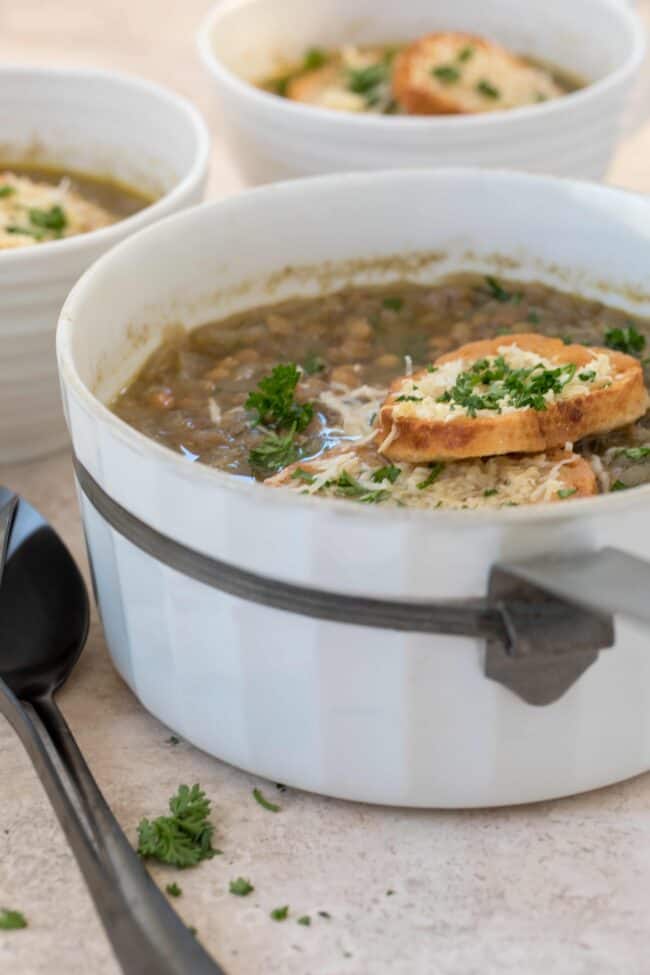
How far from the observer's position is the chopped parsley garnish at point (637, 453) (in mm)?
1805

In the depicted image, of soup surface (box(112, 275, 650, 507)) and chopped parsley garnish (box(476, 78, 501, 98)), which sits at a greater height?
chopped parsley garnish (box(476, 78, 501, 98))

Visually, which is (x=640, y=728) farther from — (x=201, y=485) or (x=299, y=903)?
(x=201, y=485)

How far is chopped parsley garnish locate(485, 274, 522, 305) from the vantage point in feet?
7.44

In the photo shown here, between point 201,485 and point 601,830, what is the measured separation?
1.94 feet

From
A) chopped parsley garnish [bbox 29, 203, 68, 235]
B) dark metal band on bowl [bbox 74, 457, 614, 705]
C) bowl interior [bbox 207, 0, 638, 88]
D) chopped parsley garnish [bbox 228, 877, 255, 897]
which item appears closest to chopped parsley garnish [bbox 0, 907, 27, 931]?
chopped parsley garnish [bbox 228, 877, 255, 897]

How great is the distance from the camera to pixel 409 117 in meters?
2.70

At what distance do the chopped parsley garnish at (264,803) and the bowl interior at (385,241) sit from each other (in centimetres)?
67

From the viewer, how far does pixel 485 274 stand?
2.31m

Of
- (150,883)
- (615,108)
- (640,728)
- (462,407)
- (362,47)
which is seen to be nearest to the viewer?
(150,883)

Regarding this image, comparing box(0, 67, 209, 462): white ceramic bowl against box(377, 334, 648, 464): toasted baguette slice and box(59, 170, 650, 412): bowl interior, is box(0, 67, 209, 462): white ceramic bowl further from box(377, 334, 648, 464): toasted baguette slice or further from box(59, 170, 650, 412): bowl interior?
box(377, 334, 648, 464): toasted baguette slice

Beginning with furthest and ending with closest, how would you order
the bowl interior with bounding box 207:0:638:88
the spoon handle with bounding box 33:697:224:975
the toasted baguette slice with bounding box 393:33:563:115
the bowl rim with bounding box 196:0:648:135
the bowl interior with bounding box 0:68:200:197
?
the bowl interior with bounding box 207:0:638:88 < the toasted baguette slice with bounding box 393:33:563:115 < the bowl interior with bounding box 0:68:200:197 < the bowl rim with bounding box 196:0:648:135 < the spoon handle with bounding box 33:697:224:975

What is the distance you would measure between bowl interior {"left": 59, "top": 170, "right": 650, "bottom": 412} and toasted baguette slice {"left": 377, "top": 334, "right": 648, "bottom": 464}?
29cm

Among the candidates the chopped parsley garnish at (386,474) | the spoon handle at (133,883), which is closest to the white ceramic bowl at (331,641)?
the spoon handle at (133,883)

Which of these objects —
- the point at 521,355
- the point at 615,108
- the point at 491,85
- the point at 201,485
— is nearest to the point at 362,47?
the point at 491,85
